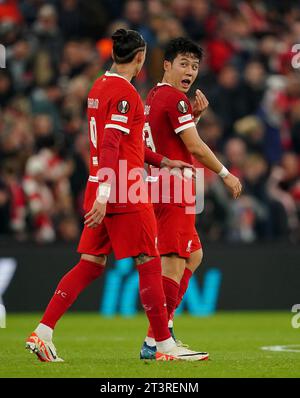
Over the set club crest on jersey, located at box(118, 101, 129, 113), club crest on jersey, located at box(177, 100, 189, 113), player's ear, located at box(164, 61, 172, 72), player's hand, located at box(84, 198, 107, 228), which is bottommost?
player's hand, located at box(84, 198, 107, 228)

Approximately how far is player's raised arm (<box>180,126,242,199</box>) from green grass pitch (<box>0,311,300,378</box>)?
54.0 inches

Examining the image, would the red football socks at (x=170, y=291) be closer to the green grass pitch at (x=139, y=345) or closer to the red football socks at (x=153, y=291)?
the green grass pitch at (x=139, y=345)

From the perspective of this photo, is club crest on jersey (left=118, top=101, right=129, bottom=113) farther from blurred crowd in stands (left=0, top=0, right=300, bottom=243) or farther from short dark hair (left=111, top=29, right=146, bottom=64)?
blurred crowd in stands (left=0, top=0, right=300, bottom=243)

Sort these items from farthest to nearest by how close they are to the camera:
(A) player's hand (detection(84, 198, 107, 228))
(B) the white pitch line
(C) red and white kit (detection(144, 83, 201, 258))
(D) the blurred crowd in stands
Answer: (D) the blurred crowd in stands < (B) the white pitch line < (C) red and white kit (detection(144, 83, 201, 258)) < (A) player's hand (detection(84, 198, 107, 228))

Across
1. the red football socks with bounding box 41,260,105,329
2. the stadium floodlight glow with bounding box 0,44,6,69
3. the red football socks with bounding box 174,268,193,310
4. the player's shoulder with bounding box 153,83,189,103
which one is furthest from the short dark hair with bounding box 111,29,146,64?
the stadium floodlight glow with bounding box 0,44,6,69

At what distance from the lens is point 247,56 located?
1966 cm

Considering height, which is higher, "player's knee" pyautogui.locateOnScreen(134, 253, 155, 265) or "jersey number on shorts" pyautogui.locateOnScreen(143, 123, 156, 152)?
"jersey number on shorts" pyautogui.locateOnScreen(143, 123, 156, 152)

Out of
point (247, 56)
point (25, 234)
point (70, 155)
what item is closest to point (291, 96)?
point (247, 56)

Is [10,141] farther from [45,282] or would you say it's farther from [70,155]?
[45,282]

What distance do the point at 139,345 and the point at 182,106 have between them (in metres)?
2.75

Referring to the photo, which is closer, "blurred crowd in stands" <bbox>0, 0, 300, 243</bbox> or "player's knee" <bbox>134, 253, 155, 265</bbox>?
"player's knee" <bbox>134, 253, 155, 265</bbox>

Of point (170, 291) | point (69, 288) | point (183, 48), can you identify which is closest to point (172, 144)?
point (183, 48)

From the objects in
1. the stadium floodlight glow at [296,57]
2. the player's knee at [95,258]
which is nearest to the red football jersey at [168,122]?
the player's knee at [95,258]

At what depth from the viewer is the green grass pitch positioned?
7887 mm
